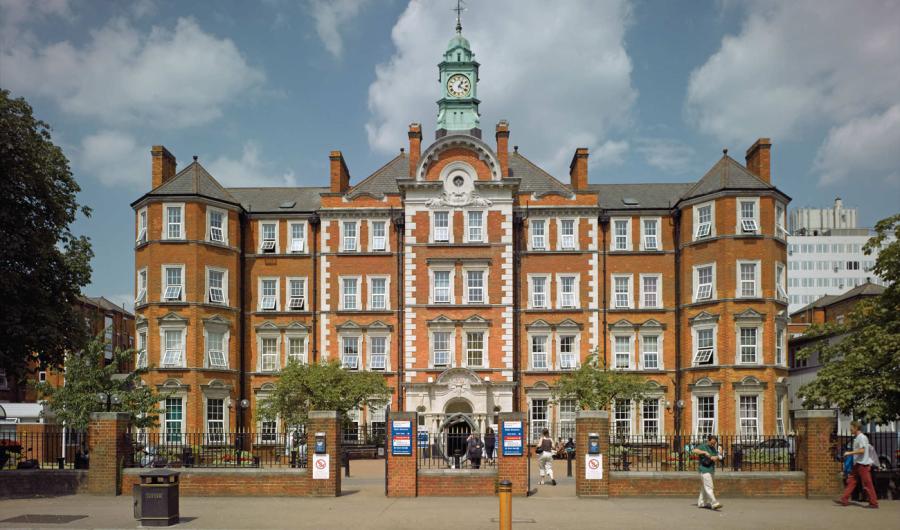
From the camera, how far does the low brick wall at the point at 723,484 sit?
25375 millimetres

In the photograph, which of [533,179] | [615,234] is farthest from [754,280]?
[533,179]

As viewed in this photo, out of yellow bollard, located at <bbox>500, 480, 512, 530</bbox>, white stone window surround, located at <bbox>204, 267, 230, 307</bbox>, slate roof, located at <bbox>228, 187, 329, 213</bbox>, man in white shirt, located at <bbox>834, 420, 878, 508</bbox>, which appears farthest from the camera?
slate roof, located at <bbox>228, 187, 329, 213</bbox>

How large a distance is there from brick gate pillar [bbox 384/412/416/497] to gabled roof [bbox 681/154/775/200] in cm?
2872

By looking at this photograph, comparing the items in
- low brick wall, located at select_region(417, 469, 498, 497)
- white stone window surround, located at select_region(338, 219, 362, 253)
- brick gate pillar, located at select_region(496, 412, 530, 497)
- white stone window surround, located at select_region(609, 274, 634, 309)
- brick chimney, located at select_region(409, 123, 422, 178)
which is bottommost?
low brick wall, located at select_region(417, 469, 498, 497)

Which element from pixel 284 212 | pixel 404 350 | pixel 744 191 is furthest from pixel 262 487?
pixel 744 191

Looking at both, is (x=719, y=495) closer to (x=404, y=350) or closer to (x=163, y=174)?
(x=404, y=350)

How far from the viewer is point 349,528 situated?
19.5 m

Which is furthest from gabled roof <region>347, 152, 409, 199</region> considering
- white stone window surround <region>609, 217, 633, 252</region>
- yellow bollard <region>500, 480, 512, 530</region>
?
yellow bollard <region>500, 480, 512, 530</region>

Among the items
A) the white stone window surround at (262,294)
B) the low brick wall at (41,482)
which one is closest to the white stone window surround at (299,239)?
the white stone window surround at (262,294)

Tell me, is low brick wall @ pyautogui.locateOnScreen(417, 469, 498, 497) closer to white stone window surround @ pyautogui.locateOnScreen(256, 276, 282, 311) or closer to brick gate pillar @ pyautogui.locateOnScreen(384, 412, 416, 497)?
brick gate pillar @ pyautogui.locateOnScreen(384, 412, 416, 497)

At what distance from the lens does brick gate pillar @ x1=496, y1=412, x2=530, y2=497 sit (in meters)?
25.1

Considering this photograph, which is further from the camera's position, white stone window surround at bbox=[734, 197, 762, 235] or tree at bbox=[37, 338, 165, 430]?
white stone window surround at bbox=[734, 197, 762, 235]

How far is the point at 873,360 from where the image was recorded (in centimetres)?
2736

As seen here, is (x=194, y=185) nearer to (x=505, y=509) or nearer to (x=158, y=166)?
(x=158, y=166)
